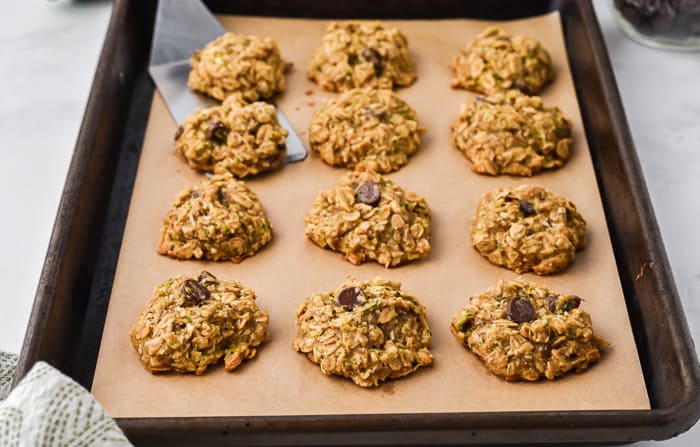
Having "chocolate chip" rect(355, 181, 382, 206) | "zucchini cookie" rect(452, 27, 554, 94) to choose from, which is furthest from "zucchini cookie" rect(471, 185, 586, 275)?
"zucchini cookie" rect(452, 27, 554, 94)

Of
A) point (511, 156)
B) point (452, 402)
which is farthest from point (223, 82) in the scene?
point (452, 402)

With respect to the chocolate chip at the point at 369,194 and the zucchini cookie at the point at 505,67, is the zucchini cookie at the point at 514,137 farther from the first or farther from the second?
the chocolate chip at the point at 369,194

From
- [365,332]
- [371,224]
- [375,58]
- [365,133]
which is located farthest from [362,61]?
[365,332]

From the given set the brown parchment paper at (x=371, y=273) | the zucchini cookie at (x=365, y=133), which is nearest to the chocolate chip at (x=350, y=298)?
the brown parchment paper at (x=371, y=273)

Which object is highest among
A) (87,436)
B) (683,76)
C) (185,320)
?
(87,436)

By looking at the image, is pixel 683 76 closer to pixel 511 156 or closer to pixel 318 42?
pixel 511 156

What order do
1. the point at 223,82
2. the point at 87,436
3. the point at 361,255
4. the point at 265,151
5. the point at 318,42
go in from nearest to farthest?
1. the point at 87,436
2. the point at 361,255
3. the point at 265,151
4. the point at 223,82
5. the point at 318,42

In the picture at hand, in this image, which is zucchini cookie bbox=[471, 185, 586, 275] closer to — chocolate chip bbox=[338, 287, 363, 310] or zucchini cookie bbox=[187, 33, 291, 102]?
chocolate chip bbox=[338, 287, 363, 310]
